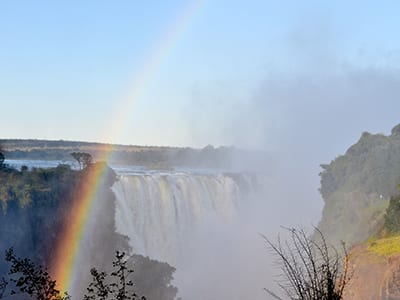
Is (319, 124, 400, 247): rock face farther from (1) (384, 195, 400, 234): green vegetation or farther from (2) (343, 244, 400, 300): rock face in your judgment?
(2) (343, 244, 400, 300): rock face

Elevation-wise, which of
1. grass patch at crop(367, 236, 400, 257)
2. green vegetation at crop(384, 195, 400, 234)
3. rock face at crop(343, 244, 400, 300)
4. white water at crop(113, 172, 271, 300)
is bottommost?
rock face at crop(343, 244, 400, 300)

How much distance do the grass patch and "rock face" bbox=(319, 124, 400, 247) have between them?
5280 mm

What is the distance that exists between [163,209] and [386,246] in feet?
61.6

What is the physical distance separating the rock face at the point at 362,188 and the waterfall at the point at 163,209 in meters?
9.94

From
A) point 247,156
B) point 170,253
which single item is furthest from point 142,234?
point 247,156

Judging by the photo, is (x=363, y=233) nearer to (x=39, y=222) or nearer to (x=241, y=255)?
(x=241, y=255)

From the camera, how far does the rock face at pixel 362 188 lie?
33.3 meters

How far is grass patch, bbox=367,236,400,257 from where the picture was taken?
22562 millimetres

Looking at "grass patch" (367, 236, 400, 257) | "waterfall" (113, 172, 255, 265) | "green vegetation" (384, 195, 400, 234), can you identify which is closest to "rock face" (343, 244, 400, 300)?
"grass patch" (367, 236, 400, 257)

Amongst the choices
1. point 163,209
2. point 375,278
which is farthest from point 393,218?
point 163,209

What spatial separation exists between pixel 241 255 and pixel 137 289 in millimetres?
17370

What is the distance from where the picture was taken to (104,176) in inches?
1366

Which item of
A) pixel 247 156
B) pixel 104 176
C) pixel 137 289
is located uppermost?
pixel 247 156

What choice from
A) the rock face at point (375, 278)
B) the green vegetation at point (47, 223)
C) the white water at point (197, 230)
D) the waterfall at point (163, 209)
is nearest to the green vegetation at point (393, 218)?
the rock face at point (375, 278)
